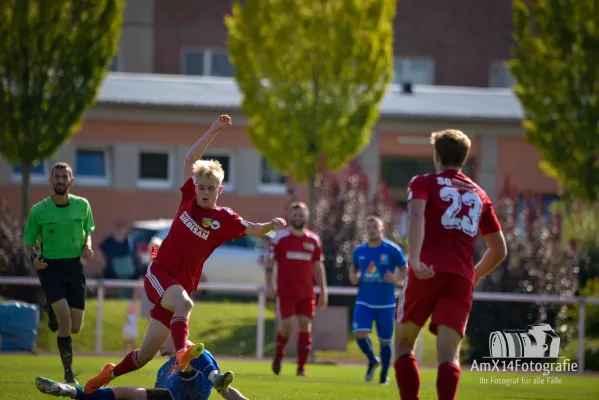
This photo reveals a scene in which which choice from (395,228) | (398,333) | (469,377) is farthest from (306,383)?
(395,228)

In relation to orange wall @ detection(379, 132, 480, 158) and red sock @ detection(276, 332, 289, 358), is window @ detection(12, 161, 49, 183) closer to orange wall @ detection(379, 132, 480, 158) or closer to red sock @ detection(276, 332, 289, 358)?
orange wall @ detection(379, 132, 480, 158)

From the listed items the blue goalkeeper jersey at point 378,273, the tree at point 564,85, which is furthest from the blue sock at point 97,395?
the tree at point 564,85

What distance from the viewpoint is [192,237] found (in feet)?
31.3

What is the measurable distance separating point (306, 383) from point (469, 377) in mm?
3205

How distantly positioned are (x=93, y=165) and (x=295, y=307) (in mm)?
18960

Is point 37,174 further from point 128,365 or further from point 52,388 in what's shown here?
point 52,388

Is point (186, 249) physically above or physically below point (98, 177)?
above

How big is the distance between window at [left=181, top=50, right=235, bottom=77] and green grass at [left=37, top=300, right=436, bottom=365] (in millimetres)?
22518

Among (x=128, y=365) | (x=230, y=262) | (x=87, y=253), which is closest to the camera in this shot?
(x=128, y=365)

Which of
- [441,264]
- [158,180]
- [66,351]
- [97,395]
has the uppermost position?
[441,264]

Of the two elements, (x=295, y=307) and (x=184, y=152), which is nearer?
(x=295, y=307)

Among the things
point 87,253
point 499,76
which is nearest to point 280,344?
point 87,253

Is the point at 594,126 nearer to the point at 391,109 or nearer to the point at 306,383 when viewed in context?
the point at 391,109

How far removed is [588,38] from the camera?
2528cm
